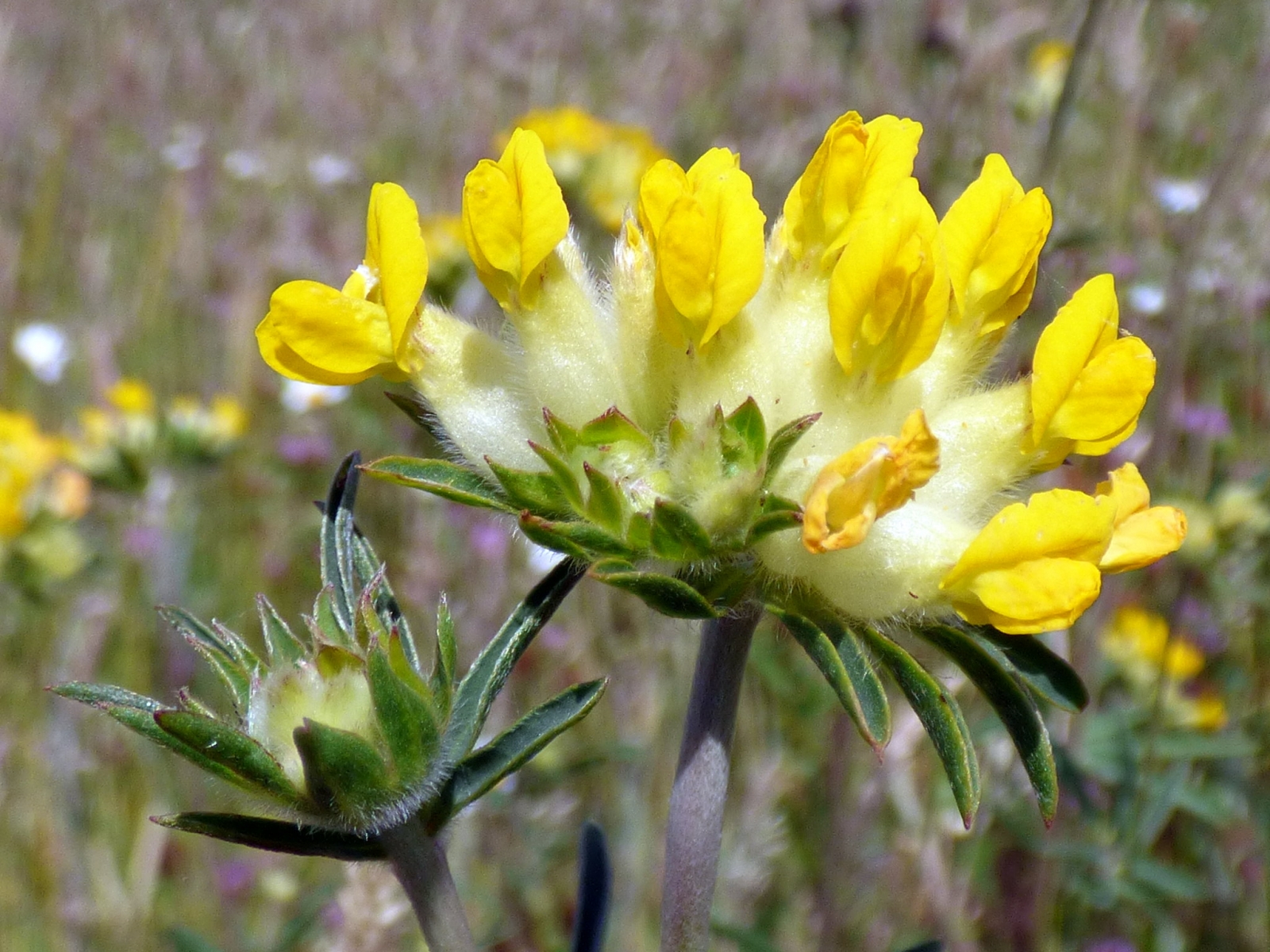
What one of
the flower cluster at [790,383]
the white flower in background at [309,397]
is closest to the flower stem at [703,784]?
the flower cluster at [790,383]

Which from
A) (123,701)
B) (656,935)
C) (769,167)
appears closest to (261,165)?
(769,167)

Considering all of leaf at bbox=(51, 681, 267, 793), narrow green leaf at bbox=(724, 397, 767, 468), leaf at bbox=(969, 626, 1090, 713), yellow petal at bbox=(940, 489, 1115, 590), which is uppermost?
narrow green leaf at bbox=(724, 397, 767, 468)

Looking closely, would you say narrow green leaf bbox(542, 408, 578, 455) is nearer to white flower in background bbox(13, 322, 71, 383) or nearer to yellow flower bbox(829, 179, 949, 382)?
yellow flower bbox(829, 179, 949, 382)

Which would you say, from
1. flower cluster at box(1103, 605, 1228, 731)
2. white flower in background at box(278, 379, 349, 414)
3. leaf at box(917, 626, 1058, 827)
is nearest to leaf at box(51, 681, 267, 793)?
leaf at box(917, 626, 1058, 827)

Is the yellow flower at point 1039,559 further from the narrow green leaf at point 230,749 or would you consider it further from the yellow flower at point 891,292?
the narrow green leaf at point 230,749

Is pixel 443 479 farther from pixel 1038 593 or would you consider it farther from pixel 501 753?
pixel 1038 593

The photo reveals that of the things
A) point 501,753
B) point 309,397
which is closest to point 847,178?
point 501,753

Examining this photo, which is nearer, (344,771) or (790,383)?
(344,771)
